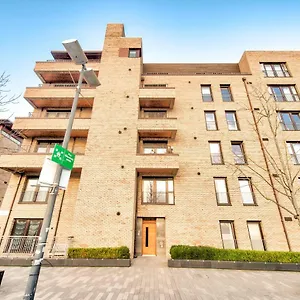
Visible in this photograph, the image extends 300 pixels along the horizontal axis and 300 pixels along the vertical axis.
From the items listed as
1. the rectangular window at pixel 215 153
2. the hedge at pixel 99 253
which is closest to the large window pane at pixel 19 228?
the hedge at pixel 99 253

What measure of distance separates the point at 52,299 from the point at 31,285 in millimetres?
3183

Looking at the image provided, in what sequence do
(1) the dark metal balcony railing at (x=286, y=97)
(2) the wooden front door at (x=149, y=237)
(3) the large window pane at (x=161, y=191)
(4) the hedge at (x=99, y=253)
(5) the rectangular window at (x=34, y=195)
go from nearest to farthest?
(4) the hedge at (x=99, y=253)
(2) the wooden front door at (x=149, y=237)
(3) the large window pane at (x=161, y=191)
(5) the rectangular window at (x=34, y=195)
(1) the dark metal balcony railing at (x=286, y=97)

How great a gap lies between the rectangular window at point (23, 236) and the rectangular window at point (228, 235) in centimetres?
1308

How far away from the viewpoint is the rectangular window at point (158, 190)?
13288 millimetres

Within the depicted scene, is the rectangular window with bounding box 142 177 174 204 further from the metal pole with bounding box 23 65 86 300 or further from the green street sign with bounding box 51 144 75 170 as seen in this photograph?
the metal pole with bounding box 23 65 86 300

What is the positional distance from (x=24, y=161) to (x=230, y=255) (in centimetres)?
1520

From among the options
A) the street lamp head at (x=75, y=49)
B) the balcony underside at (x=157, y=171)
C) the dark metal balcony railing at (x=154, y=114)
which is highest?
the dark metal balcony railing at (x=154, y=114)

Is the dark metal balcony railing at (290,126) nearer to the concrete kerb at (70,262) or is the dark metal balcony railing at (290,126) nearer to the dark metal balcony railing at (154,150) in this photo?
the dark metal balcony railing at (154,150)

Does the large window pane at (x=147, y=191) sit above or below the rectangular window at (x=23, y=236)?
above

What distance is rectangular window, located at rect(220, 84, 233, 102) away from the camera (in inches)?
679

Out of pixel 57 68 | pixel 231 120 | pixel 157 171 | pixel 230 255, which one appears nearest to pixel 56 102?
pixel 57 68

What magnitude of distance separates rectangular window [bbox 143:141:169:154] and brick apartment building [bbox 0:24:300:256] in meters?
0.09

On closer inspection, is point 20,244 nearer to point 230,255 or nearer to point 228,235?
point 230,255

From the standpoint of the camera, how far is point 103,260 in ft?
31.0
